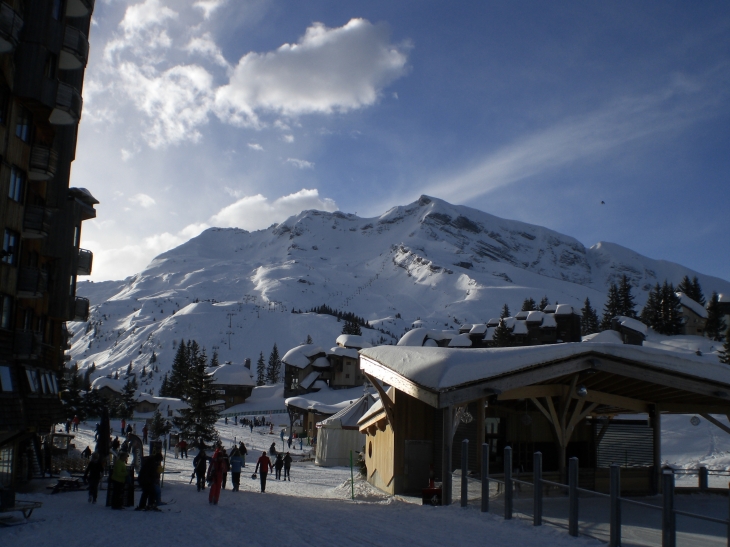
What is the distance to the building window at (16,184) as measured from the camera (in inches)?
730

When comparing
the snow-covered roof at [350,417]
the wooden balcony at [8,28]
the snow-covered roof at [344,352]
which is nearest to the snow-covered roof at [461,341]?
the snow-covered roof at [344,352]

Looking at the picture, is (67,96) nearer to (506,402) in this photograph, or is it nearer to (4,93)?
(4,93)

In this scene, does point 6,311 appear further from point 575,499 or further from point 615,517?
point 615,517

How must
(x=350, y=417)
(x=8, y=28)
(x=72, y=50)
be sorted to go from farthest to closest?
1. (x=350, y=417)
2. (x=72, y=50)
3. (x=8, y=28)

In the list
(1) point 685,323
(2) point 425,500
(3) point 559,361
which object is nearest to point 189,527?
(2) point 425,500

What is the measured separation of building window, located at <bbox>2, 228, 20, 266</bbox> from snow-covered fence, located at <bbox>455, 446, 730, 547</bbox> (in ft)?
45.3

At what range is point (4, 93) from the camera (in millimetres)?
17766

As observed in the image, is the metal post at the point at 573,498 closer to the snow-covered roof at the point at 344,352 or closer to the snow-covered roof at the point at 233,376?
the snow-covered roof at the point at 344,352

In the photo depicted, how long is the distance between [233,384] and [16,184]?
252 feet

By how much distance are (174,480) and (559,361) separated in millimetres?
14912

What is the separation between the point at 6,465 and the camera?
60.5ft

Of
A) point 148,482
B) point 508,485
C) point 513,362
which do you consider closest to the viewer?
point 508,485

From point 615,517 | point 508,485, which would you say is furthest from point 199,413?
point 615,517

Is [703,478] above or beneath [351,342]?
beneath
